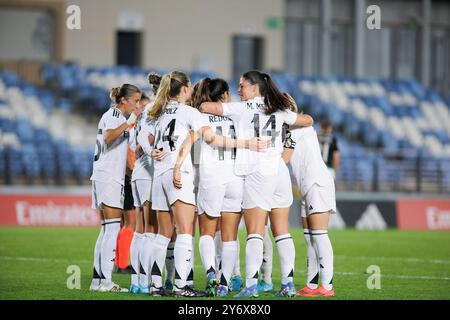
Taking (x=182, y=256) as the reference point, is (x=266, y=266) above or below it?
below

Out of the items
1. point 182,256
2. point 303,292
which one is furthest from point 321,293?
point 182,256

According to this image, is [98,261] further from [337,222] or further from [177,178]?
[337,222]

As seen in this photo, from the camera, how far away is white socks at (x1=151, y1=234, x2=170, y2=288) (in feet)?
36.0

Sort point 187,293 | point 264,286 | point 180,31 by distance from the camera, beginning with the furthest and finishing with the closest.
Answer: point 180,31, point 264,286, point 187,293

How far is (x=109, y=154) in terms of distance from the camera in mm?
11680

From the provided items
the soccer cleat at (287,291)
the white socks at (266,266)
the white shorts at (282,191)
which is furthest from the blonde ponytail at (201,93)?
the soccer cleat at (287,291)

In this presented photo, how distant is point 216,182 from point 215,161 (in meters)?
0.23

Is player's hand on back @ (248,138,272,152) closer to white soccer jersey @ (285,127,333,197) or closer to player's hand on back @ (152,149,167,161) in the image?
white soccer jersey @ (285,127,333,197)

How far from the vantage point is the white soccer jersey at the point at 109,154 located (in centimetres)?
1161

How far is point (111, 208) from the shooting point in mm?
11578

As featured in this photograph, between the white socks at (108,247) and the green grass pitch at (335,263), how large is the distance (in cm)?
34

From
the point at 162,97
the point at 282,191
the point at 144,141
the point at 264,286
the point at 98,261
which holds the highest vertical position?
the point at 162,97

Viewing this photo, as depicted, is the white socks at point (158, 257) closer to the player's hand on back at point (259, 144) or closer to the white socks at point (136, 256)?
the white socks at point (136, 256)

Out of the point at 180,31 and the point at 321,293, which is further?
the point at 180,31
